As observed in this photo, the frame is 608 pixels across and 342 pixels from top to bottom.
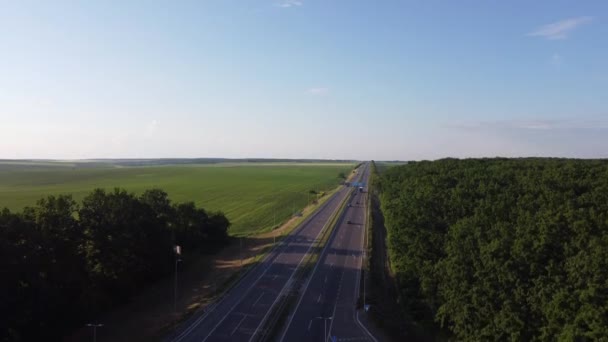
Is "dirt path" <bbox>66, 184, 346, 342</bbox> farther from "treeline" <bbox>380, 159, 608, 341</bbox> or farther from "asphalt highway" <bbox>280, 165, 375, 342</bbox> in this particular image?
"treeline" <bbox>380, 159, 608, 341</bbox>

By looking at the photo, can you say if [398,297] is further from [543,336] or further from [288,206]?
[288,206]

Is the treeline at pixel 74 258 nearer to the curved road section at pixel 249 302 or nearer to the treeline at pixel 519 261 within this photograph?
the curved road section at pixel 249 302

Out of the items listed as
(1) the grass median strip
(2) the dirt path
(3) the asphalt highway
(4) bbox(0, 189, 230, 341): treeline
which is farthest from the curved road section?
(4) bbox(0, 189, 230, 341): treeline

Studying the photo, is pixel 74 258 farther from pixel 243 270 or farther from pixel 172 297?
pixel 243 270

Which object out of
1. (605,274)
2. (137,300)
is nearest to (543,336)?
(605,274)

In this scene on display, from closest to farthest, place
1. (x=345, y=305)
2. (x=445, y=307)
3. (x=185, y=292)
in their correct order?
(x=445, y=307), (x=345, y=305), (x=185, y=292)

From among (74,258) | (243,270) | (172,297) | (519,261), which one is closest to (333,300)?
(243,270)
